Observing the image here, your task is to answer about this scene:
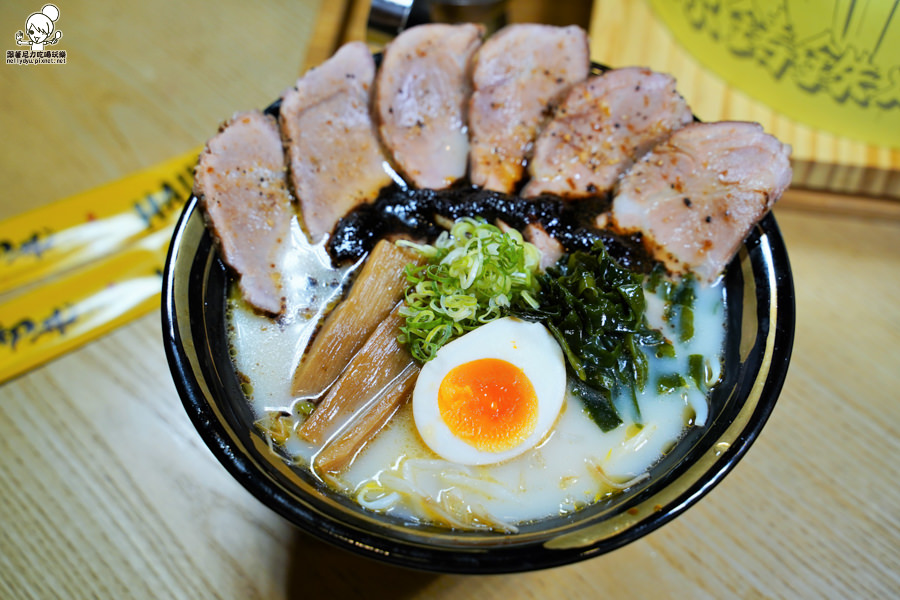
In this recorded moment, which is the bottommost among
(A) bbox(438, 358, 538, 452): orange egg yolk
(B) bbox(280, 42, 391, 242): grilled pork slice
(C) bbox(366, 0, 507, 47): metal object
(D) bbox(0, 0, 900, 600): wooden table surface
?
(D) bbox(0, 0, 900, 600): wooden table surface

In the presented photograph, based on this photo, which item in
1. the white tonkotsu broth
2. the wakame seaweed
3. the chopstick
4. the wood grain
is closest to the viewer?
the white tonkotsu broth

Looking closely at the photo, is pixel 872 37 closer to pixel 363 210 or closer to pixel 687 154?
pixel 687 154

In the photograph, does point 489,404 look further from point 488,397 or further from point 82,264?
point 82,264

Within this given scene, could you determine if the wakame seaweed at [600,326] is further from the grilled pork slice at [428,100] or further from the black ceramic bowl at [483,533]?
the grilled pork slice at [428,100]

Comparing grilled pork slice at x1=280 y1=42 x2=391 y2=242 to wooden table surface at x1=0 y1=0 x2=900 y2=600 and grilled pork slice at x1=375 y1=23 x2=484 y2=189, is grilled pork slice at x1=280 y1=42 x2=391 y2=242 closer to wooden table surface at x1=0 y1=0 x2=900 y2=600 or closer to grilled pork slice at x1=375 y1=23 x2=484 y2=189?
grilled pork slice at x1=375 y1=23 x2=484 y2=189

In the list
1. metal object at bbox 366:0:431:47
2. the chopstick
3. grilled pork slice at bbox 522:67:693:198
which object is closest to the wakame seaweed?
grilled pork slice at bbox 522:67:693:198

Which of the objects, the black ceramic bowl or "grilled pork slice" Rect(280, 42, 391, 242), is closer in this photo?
the black ceramic bowl

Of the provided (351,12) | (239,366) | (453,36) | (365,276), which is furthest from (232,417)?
(351,12)
